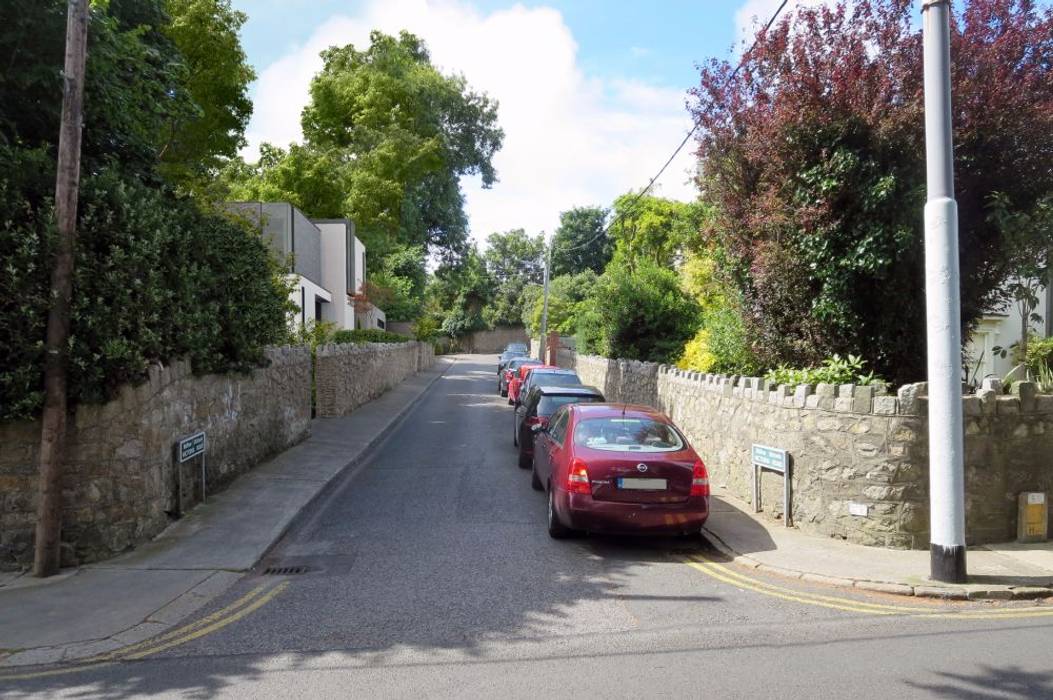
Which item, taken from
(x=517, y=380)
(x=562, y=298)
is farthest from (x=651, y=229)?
(x=517, y=380)

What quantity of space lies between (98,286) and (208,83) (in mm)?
12953

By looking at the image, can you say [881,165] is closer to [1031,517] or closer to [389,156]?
[1031,517]

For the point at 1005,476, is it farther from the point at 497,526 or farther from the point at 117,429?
the point at 117,429

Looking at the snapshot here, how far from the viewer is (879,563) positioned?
7535 millimetres

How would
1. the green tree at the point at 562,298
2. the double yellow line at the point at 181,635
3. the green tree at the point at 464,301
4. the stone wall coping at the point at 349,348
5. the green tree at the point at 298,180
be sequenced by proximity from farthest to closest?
the green tree at the point at 464,301, the green tree at the point at 562,298, the green tree at the point at 298,180, the stone wall coping at the point at 349,348, the double yellow line at the point at 181,635

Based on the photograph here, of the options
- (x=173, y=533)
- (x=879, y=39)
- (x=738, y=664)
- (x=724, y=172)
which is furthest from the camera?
(x=724, y=172)

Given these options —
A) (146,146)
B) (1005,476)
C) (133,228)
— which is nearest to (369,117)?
(146,146)

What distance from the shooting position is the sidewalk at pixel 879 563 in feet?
22.1

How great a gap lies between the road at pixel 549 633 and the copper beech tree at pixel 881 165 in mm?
3967

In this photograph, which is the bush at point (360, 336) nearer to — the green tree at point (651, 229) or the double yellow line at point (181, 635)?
the green tree at point (651, 229)

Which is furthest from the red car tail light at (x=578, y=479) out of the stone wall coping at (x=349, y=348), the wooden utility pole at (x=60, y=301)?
the stone wall coping at (x=349, y=348)

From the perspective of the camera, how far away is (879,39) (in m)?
9.80

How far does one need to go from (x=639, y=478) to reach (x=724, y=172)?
5.58m

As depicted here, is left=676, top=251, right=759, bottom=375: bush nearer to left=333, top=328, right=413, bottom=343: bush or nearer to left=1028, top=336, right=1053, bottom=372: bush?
left=1028, top=336, right=1053, bottom=372: bush
